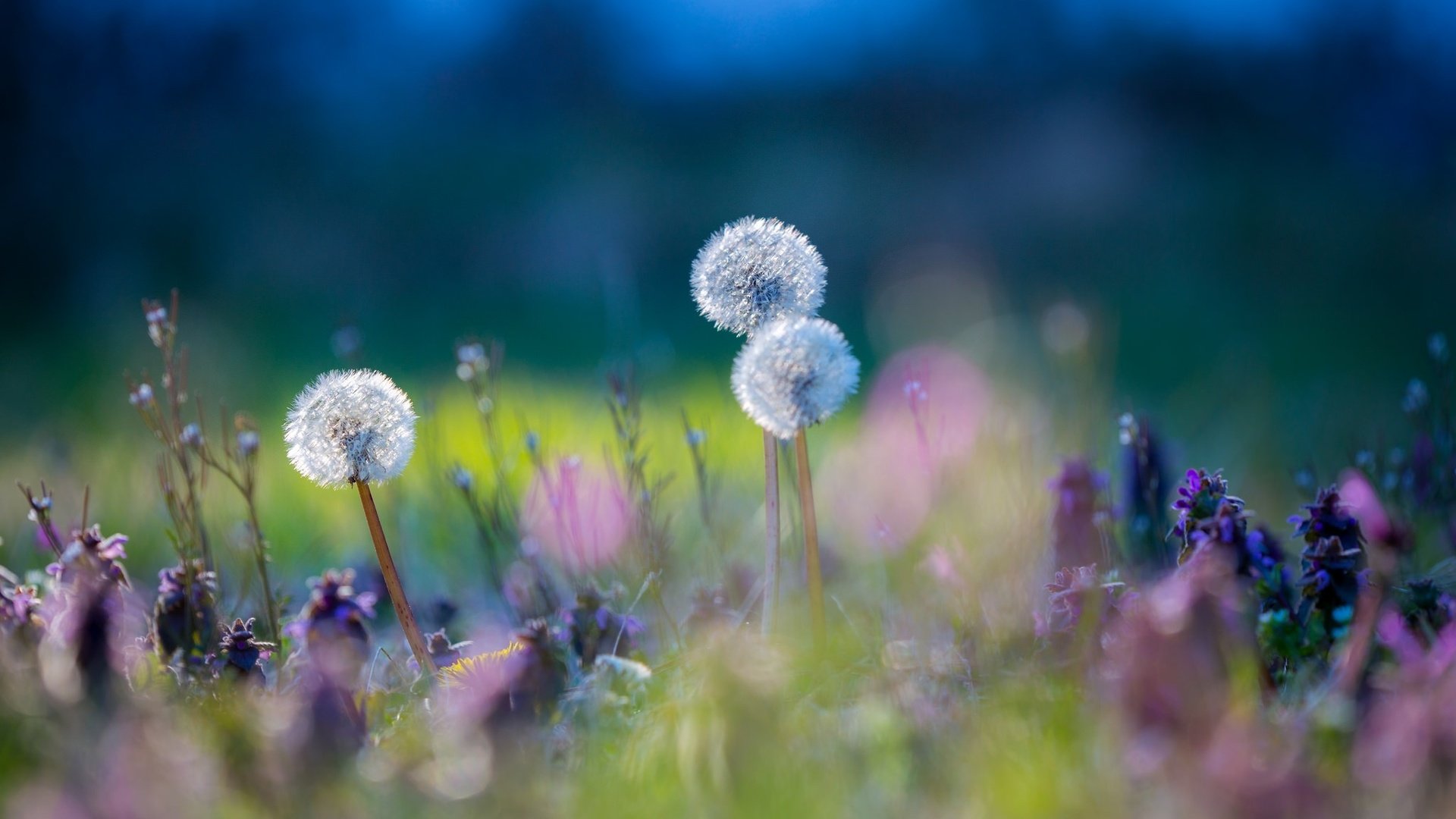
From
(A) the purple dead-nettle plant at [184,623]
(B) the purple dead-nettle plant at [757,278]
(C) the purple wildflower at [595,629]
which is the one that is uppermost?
(B) the purple dead-nettle plant at [757,278]

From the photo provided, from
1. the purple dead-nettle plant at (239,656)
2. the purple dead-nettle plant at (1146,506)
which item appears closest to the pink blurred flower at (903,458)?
A: the purple dead-nettle plant at (1146,506)

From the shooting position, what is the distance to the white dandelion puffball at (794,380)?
1.65 meters

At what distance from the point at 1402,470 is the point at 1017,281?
507 centimetres

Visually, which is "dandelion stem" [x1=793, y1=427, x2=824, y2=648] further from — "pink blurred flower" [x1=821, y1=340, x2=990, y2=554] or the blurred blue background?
the blurred blue background

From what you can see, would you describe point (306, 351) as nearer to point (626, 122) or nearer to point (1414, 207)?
point (626, 122)

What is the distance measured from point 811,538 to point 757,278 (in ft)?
1.53

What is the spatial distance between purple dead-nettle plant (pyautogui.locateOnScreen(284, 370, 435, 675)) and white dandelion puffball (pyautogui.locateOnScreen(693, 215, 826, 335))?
1.82 ft

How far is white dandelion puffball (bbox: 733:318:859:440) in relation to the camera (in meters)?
1.65

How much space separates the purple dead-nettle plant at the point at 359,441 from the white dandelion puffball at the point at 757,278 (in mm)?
556

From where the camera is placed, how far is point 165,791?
1182 millimetres

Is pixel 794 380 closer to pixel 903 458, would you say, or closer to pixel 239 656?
pixel 239 656

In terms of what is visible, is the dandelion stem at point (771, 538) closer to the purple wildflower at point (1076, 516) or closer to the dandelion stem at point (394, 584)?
the dandelion stem at point (394, 584)

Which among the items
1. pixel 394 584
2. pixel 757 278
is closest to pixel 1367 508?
pixel 757 278

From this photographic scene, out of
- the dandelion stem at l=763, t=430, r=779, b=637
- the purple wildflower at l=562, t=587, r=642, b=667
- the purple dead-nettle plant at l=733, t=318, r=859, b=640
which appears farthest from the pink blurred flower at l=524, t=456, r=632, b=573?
the purple dead-nettle plant at l=733, t=318, r=859, b=640
